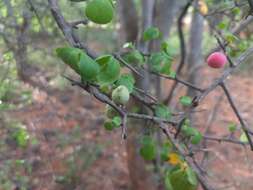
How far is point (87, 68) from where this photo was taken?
34.4 inches

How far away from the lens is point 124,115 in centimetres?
98

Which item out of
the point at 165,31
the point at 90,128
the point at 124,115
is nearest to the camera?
the point at 124,115

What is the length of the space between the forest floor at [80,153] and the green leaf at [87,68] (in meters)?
2.20

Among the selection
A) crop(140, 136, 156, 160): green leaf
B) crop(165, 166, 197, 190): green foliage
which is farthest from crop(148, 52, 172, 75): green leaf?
crop(165, 166, 197, 190): green foliage

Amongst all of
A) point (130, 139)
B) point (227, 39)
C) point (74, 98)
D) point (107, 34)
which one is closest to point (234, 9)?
point (227, 39)

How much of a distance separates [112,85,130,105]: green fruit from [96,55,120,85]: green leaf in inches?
1.0

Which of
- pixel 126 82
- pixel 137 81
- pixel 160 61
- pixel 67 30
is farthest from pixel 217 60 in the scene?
pixel 137 81

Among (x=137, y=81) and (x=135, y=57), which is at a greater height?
(x=135, y=57)

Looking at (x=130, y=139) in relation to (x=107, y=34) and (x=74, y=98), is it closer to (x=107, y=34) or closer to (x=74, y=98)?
(x=74, y=98)

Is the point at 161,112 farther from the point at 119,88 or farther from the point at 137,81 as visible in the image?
the point at 137,81

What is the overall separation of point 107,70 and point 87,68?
0.07 meters

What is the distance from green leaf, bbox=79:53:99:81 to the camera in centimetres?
87

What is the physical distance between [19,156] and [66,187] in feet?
1.76

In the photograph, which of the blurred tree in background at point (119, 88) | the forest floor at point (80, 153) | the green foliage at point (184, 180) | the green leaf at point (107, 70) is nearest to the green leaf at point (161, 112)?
the blurred tree in background at point (119, 88)
